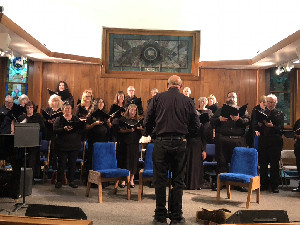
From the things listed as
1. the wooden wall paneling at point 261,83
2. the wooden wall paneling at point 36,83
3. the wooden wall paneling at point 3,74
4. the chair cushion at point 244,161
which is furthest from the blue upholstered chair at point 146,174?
the wooden wall paneling at point 3,74

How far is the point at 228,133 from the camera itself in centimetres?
768

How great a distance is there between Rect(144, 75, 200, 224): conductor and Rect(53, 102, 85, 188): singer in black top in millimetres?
2788

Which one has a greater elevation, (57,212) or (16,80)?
(16,80)

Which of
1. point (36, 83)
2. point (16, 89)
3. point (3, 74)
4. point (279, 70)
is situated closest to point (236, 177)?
point (279, 70)

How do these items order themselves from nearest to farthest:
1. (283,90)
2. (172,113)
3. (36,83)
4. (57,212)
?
1. (57,212)
2. (172,113)
3. (36,83)
4. (283,90)

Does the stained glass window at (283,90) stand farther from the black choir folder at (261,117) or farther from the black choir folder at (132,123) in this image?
the black choir folder at (132,123)

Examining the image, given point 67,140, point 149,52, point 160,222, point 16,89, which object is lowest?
point 160,222

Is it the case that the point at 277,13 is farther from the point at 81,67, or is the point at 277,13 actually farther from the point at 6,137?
the point at 6,137

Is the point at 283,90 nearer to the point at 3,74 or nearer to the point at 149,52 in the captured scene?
the point at 149,52

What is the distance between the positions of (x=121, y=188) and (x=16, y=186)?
2.11 meters

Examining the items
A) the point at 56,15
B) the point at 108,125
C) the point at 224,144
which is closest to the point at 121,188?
the point at 108,125

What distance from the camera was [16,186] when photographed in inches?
248

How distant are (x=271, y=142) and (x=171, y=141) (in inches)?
132

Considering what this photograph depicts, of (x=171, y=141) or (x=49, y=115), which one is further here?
(x=49, y=115)
